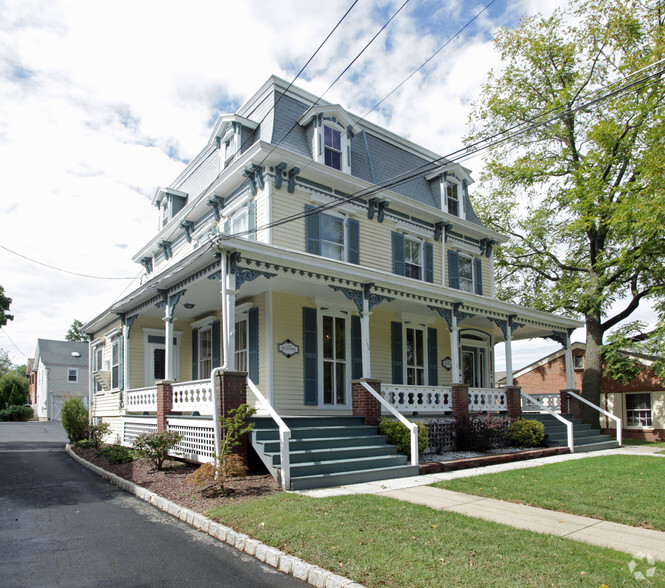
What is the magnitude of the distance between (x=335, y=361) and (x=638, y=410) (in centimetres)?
1656

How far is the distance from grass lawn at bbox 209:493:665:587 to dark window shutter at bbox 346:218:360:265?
9.17 m

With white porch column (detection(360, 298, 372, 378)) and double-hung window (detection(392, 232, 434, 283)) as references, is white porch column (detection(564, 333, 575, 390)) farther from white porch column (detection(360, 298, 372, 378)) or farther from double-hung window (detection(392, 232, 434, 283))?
white porch column (detection(360, 298, 372, 378))

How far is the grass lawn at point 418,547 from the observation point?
477 cm

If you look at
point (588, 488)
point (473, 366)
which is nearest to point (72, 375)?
point (473, 366)

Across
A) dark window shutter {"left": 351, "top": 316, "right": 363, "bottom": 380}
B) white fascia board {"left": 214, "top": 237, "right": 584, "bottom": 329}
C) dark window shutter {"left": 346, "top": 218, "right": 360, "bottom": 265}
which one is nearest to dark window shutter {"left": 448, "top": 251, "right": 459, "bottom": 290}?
white fascia board {"left": 214, "top": 237, "right": 584, "bottom": 329}

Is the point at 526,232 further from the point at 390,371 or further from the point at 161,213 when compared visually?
the point at 161,213

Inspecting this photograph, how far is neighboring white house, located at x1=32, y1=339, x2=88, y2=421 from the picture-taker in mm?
47469

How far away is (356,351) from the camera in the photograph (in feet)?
49.9

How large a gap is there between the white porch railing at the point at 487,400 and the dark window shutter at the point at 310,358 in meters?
4.59

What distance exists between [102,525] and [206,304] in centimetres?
876

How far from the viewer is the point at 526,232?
86.6 ft

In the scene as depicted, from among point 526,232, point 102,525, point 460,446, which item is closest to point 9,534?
point 102,525

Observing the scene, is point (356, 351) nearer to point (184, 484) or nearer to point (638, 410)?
point (184, 484)

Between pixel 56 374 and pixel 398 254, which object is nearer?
pixel 398 254
